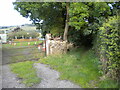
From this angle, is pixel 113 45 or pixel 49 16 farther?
pixel 49 16

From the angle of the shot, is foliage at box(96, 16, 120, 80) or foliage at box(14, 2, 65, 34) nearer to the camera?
foliage at box(96, 16, 120, 80)

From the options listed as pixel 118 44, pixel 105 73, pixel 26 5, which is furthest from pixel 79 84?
pixel 26 5

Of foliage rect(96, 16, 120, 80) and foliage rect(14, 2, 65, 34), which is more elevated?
foliage rect(14, 2, 65, 34)

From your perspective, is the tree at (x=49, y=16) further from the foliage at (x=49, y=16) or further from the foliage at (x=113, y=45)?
the foliage at (x=113, y=45)

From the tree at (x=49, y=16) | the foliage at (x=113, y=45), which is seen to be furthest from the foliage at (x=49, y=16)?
the foliage at (x=113, y=45)

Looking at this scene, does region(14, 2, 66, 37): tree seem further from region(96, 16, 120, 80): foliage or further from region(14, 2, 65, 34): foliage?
region(96, 16, 120, 80): foliage

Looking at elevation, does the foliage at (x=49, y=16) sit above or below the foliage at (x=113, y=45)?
above

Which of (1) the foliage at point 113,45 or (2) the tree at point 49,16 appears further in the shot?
(2) the tree at point 49,16

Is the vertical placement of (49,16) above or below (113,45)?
above

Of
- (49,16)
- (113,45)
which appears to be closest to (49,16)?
(49,16)

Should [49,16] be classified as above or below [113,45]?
above

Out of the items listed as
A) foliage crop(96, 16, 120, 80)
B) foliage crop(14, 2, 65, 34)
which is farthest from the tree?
foliage crop(96, 16, 120, 80)

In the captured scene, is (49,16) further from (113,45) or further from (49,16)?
(113,45)

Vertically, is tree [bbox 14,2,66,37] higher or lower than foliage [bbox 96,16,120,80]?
higher
